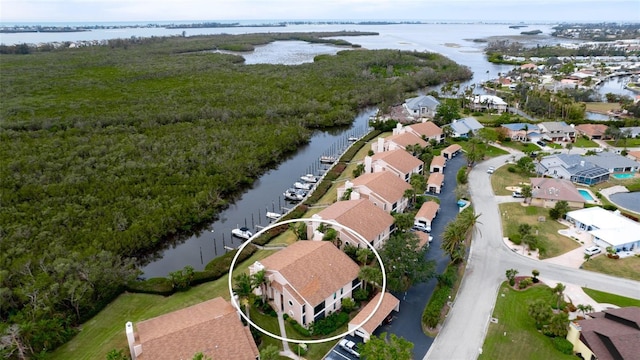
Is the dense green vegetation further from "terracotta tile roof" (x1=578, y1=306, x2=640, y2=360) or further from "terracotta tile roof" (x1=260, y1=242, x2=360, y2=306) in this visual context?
"terracotta tile roof" (x1=578, y1=306, x2=640, y2=360)

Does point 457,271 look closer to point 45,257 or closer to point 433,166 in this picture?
point 433,166

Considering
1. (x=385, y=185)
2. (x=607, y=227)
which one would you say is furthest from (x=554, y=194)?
(x=385, y=185)

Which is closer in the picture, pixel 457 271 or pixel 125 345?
pixel 125 345

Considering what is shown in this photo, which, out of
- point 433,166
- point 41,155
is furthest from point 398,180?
point 41,155

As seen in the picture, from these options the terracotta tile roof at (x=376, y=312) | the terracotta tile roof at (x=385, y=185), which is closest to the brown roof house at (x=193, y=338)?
the terracotta tile roof at (x=376, y=312)

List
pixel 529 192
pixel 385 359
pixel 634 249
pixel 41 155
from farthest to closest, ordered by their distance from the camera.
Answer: pixel 41 155 → pixel 529 192 → pixel 634 249 → pixel 385 359

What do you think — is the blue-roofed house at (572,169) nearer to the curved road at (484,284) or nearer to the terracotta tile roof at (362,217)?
the curved road at (484,284)

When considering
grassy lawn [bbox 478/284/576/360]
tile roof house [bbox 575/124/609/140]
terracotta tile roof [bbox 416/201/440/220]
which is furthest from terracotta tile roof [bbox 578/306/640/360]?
tile roof house [bbox 575/124/609/140]

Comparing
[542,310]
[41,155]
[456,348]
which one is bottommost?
[456,348]

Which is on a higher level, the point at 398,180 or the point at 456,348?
Result: the point at 398,180
